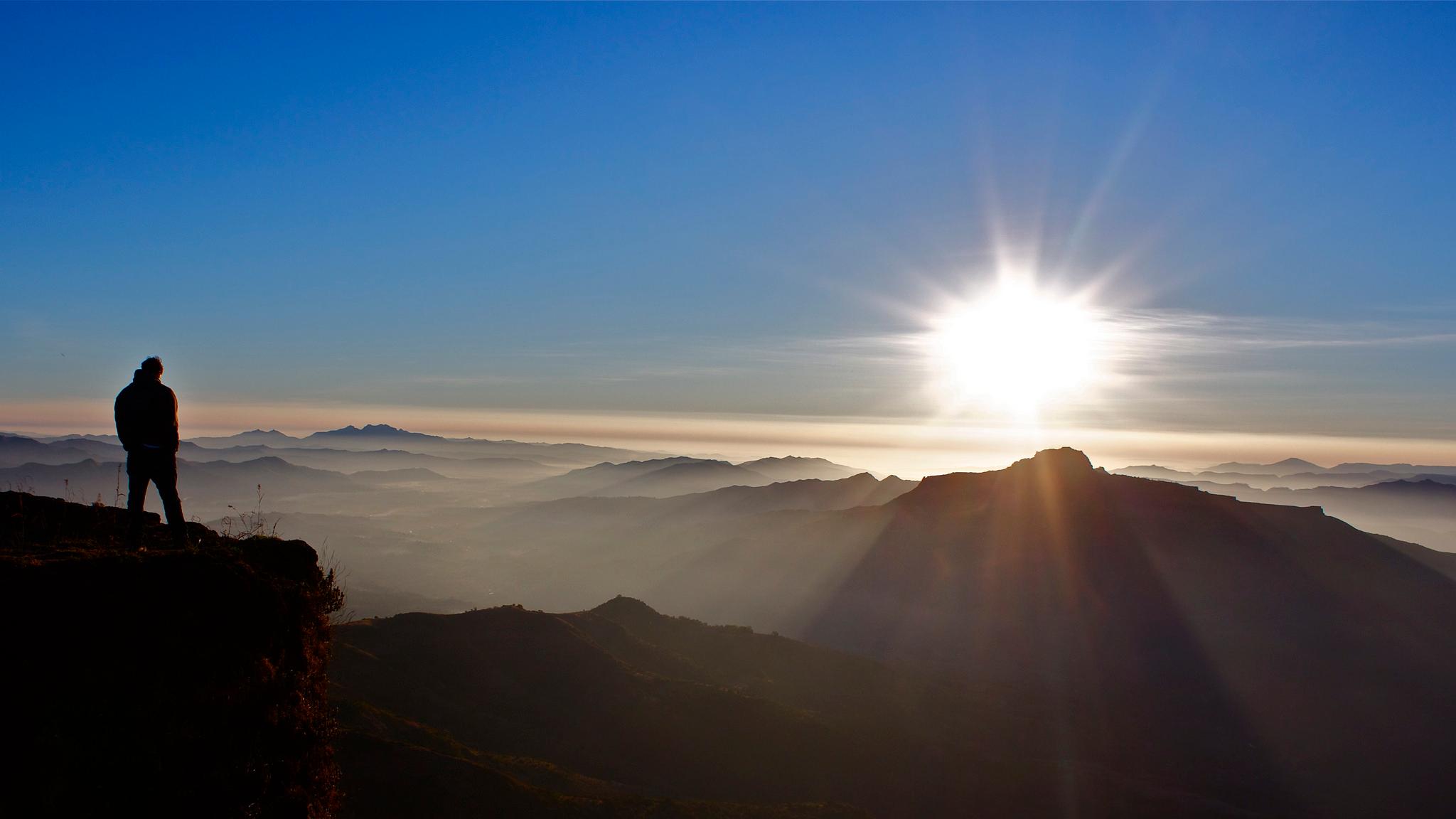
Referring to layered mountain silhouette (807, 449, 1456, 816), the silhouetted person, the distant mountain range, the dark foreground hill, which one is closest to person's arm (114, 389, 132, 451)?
the silhouetted person

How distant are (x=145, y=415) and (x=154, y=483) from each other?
0.99m

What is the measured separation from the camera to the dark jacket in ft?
→ 35.9

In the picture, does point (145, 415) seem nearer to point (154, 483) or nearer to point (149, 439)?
point (149, 439)

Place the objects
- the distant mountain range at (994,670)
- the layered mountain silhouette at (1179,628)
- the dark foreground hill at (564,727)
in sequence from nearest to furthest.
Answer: the dark foreground hill at (564,727), the distant mountain range at (994,670), the layered mountain silhouette at (1179,628)

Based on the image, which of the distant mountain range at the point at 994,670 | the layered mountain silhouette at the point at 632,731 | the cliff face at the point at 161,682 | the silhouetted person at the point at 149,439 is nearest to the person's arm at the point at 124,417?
the silhouetted person at the point at 149,439

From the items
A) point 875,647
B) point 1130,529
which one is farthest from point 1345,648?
point 875,647

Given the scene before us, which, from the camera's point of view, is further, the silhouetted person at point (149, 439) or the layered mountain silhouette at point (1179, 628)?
the layered mountain silhouette at point (1179, 628)

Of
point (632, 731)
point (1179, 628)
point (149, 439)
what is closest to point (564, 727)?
point (632, 731)

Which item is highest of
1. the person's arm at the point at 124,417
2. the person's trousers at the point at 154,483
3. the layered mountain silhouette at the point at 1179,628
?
the person's arm at the point at 124,417

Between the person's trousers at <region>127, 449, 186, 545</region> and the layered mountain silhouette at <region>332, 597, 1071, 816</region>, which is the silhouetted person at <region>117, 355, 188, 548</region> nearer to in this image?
the person's trousers at <region>127, 449, 186, 545</region>

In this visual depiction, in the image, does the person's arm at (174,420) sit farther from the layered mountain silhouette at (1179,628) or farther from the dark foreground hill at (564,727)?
the layered mountain silhouette at (1179,628)

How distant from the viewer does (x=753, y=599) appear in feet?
477

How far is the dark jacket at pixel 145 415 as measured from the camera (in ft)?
35.9

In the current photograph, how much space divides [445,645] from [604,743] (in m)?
12.6
